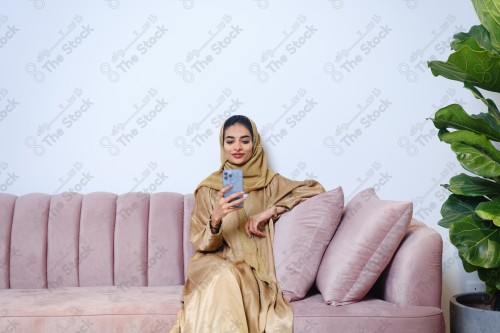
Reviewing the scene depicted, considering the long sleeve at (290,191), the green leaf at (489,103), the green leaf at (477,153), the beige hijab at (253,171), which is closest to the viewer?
the green leaf at (477,153)

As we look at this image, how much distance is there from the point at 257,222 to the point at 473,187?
3.14ft

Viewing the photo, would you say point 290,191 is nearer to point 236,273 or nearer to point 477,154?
point 236,273

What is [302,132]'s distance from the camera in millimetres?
2809

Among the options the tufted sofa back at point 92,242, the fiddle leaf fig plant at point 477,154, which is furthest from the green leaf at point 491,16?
the tufted sofa back at point 92,242

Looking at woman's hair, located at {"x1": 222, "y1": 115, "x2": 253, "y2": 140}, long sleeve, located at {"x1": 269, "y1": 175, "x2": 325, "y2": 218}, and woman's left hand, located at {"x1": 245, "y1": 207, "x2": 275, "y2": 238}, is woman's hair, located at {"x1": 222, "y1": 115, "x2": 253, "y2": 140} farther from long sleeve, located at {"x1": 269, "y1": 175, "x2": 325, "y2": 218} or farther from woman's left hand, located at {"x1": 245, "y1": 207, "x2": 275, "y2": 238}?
woman's left hand, located at {"x1": 245, "y1": 207, "x2": 275, "y2": 238}

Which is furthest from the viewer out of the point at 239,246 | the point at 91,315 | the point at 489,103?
the point at 239,246

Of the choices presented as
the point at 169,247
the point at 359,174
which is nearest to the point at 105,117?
the point at 169,247

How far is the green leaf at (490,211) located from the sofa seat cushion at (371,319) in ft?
1.31

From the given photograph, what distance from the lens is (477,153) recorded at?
1.94 metres

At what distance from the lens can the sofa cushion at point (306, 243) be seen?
81.4 inches

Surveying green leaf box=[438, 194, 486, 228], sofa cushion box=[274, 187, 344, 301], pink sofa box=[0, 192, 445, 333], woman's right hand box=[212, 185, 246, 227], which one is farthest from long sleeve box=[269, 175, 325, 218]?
green leaf box=[438, 194, 486, 228]

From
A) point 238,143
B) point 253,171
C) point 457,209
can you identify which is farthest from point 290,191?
point 457,209

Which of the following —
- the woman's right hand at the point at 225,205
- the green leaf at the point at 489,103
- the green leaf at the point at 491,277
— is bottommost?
the woman's right hand at the point at 225,205

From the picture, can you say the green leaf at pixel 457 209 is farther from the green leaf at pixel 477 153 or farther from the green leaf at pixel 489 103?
the green leaf at pixel 489 103
